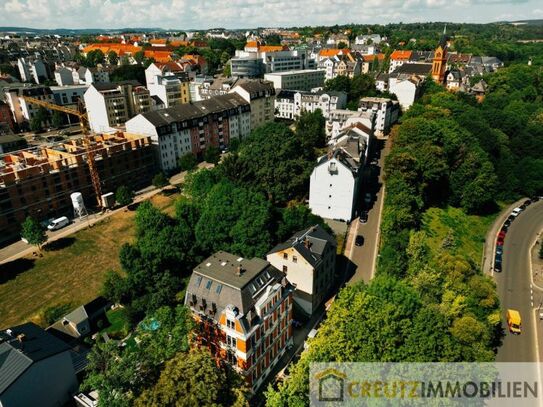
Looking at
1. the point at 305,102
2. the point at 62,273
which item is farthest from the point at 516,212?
the point at 62,273

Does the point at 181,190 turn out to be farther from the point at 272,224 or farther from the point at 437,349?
the point at 437,349

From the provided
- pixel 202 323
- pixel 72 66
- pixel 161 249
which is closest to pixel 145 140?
pixel 161 249

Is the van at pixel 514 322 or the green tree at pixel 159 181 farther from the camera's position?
the green tree at pixel 159 181

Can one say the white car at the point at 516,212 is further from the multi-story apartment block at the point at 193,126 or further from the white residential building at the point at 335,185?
the multi-story apartment block at the point at 193,126

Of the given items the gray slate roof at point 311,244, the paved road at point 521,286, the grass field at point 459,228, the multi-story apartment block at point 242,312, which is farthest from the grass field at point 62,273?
the paved road at point 521,286

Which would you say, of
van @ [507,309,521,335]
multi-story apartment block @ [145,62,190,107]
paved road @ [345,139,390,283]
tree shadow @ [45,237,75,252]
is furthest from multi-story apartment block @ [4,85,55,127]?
van @ [507,309,521,335]
